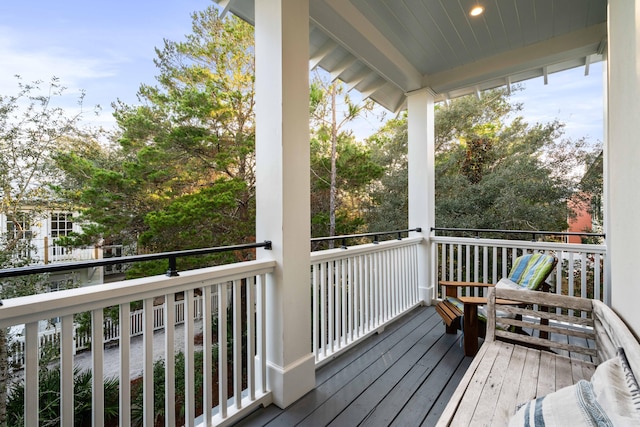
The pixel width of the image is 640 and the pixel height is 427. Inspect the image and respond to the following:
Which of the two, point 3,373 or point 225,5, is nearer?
point 225,5

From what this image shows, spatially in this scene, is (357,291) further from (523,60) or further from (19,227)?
(19,227)

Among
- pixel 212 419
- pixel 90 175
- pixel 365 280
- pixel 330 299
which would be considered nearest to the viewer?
pixel 212 419

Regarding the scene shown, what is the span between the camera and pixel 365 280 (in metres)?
2.79

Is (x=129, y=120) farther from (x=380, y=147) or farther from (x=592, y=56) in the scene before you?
(x=592, y=56)

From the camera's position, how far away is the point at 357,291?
2689 millimetres

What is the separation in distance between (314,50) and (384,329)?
3.06 metres

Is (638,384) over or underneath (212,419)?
over

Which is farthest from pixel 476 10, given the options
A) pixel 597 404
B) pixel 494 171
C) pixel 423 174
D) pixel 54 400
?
pixel 54 400

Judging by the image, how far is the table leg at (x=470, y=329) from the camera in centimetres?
237

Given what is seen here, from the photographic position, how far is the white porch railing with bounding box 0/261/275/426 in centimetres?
101

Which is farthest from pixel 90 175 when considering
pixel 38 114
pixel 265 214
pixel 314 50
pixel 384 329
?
pixel 384 329

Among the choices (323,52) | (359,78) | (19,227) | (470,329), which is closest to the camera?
(470,329)

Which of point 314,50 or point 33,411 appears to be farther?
point 314,50

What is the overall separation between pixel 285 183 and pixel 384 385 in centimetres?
159
